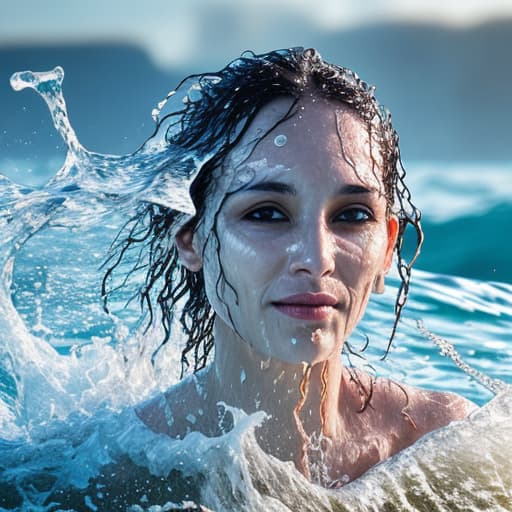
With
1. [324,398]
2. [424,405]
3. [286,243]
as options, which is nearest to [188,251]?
[286,243]

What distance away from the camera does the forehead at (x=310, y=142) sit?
2291 millimetres

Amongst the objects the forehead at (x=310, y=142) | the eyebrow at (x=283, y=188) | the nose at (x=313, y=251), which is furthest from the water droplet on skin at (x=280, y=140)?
the nose at (x=313, y=251)

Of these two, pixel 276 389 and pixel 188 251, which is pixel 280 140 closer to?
pixel 188 251

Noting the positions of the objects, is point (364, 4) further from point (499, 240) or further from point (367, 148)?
point (367, 148)

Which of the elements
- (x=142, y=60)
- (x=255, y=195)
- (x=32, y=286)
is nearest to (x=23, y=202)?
(x=255, y=195)

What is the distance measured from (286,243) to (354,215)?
0.71 ft

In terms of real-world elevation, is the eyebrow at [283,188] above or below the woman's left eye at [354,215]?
above

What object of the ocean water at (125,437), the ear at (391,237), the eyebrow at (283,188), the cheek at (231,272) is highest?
the eyebrow at (283,188)

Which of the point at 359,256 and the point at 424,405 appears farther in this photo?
the point at 424,405

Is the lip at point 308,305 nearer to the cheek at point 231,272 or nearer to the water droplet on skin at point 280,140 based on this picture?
the cheek at point 231,272

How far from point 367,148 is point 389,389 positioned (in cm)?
85

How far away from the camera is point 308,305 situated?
7.29ft

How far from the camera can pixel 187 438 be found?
2473 mm

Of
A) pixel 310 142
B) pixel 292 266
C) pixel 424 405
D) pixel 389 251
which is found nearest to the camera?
pixel 292 266
